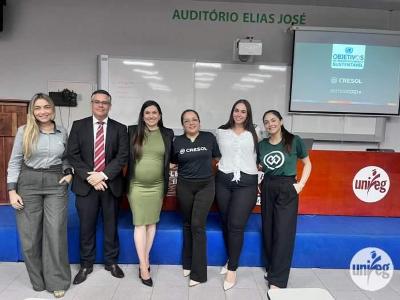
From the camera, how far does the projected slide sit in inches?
204

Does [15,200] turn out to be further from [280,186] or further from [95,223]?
[280,186]

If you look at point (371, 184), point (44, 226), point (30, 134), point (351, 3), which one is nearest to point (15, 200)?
point (44, 226)

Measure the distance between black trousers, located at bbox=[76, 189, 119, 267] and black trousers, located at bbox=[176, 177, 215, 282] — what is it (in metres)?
0.56

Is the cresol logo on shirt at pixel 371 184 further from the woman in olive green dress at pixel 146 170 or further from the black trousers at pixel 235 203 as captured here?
the woman in olive green dress at pixel 146 170

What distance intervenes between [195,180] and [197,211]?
0.83ft

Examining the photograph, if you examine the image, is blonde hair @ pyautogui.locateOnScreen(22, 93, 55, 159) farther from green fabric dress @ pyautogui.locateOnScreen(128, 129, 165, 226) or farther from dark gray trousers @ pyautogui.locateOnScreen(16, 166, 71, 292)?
green fabric dress @ pyautogui.locateOnScreen(128, 129, 165, 226)

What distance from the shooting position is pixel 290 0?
5059 millimetres

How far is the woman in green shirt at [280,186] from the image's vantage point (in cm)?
260

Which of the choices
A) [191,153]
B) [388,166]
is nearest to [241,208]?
[191,153]

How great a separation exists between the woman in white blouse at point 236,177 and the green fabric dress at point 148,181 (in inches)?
19.4

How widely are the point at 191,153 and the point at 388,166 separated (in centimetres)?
211

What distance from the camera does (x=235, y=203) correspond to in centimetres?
267

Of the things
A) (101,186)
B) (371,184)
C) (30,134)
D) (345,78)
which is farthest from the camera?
(345,78)

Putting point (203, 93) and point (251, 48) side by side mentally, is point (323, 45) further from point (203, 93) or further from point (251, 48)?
point (203, 93)
